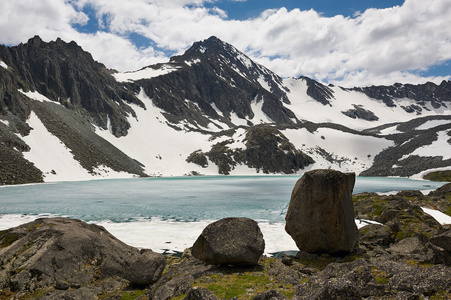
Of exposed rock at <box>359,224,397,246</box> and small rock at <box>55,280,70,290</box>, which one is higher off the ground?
small rock at <box>55,280,70,290</box>

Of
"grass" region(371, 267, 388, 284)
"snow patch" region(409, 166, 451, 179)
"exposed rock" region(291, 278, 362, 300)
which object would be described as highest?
"exposed rock" region(291, 278, 362, 300)

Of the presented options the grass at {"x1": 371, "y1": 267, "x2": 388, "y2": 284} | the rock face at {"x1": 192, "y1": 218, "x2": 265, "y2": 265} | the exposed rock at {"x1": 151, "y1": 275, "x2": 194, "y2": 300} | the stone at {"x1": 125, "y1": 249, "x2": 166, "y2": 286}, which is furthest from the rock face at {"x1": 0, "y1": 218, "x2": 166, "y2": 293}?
the grass at {"x1": 371, "y1": 267, "x2": 388, "y2": 284}

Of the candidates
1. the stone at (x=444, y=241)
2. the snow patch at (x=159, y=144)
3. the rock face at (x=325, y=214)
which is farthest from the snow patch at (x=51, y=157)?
the stone at (x=444, y=241)

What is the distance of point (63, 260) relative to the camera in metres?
12.7

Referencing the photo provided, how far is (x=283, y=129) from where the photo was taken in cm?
18200

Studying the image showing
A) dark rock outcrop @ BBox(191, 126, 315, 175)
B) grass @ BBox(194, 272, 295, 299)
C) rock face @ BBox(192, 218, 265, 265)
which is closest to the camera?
grass @ BBox(194, 272, 295, 299)

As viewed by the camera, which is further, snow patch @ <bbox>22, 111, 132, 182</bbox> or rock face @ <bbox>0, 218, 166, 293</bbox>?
snow patch @ <bbox>22, 111, 132, 182</bbox>

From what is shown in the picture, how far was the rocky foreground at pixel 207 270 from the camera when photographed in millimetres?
8602

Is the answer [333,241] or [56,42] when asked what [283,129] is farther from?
[333,241]

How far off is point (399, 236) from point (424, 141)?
479 feet

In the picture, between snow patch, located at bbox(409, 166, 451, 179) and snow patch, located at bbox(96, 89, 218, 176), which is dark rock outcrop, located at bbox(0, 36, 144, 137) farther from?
snow patch, located at bbox(409, 166, 451, 179)

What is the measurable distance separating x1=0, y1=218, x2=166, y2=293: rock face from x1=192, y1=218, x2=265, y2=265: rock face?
2.18 meters

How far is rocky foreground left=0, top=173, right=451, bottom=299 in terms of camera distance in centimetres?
860

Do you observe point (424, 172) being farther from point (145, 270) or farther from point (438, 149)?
point (145, 270)
